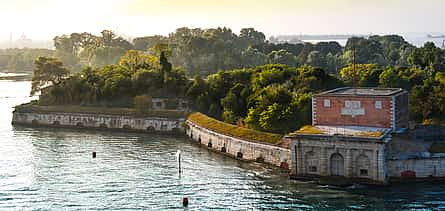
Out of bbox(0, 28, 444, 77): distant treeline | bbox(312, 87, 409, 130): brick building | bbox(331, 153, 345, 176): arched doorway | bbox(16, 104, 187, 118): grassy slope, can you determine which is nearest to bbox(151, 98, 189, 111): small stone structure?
bbox(16, 104, 187, 118): grassy slope

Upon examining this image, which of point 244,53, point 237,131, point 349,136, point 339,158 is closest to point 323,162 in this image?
point 339,158

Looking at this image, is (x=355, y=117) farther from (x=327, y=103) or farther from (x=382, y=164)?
(x=382, y=164)

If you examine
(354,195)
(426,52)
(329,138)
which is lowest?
(354,195)

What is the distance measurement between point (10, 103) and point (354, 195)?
7330 centimetres

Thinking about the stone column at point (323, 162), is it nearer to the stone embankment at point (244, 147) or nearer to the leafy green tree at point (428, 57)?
the stone embankment at point (244, 147)

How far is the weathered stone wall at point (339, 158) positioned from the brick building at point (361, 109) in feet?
15.5

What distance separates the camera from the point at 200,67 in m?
127

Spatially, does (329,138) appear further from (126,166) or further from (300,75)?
(300,75)

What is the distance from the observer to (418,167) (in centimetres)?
4678

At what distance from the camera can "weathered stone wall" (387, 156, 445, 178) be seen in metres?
46.5

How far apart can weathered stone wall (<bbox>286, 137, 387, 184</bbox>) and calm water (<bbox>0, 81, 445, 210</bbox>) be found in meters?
1.40

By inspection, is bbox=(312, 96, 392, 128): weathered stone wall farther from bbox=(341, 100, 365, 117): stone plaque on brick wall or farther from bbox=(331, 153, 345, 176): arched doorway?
bbox=(331, 153, 345, 176): arched doorway

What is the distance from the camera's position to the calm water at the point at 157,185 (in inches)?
1639

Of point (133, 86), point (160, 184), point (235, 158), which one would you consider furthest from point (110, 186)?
point (133, 86)
